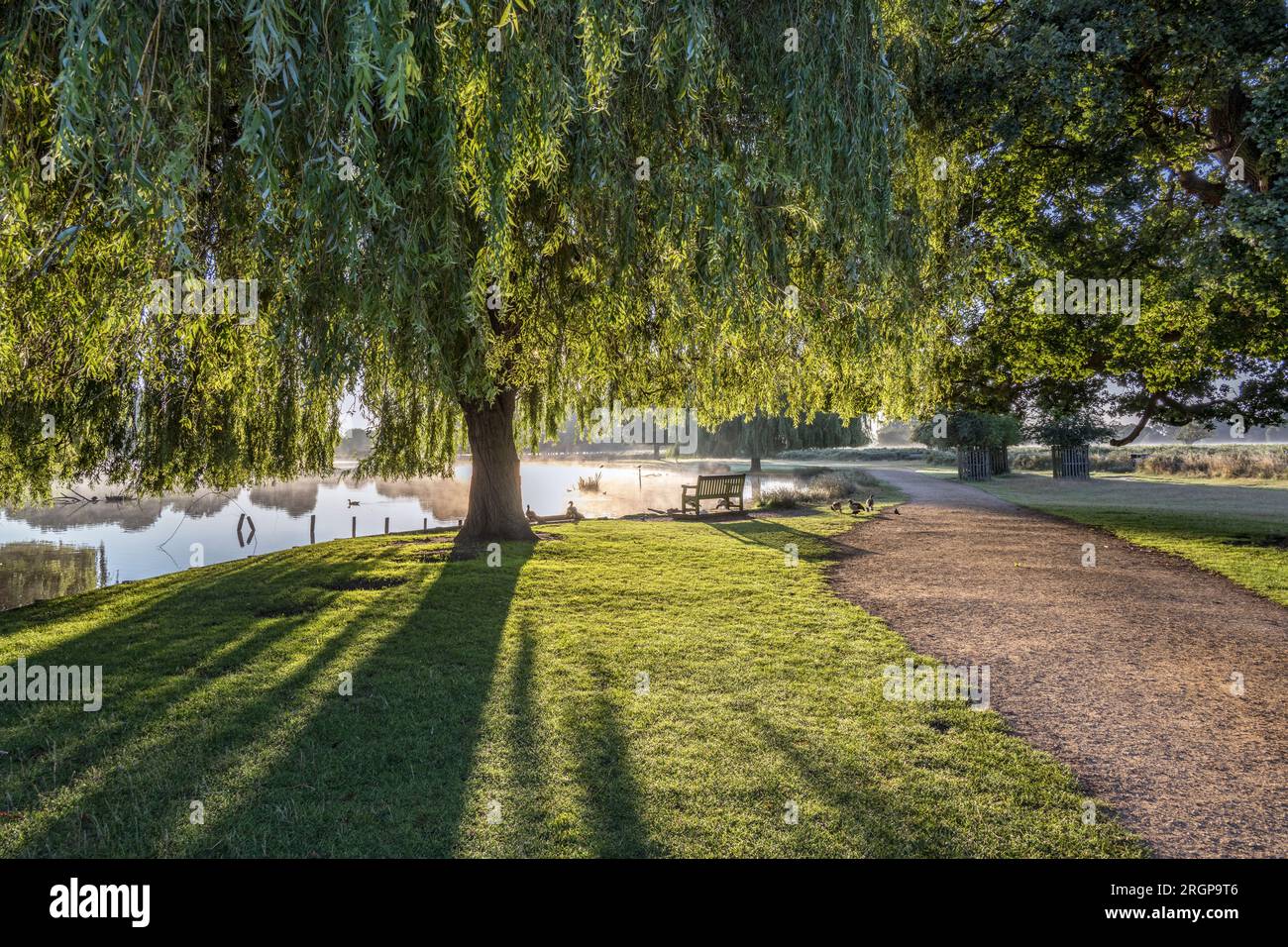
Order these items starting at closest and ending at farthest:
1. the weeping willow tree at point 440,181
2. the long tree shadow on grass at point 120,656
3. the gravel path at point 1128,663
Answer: the weeping willow tree at point 440,181, the gravel path at point 1128,663, the long tree shadow on grass at point 120,656

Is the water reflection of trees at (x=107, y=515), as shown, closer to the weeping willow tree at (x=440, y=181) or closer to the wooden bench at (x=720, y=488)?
the wooden bench at (x=720, y=488)

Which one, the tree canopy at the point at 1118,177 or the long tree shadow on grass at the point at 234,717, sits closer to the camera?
the long tree shadow on grass at the point at 234,717

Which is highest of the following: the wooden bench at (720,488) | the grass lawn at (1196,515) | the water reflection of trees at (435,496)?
the wooden bench at (720,488)

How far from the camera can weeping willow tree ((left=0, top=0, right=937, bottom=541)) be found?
10.2ft

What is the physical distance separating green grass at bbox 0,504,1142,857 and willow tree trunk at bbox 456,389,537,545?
4.97 m

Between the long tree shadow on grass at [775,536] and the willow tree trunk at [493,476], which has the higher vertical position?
the willow tree trunk at [493,476]

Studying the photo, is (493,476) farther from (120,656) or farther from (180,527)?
(180,527)

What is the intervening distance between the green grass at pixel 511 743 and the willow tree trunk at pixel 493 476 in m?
4.97

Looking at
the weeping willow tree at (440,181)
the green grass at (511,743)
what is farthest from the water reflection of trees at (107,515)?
the weeping willow tree at (440,181)

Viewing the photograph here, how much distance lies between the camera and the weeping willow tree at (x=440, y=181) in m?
3.09

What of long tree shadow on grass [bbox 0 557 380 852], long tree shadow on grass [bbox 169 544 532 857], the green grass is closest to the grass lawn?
the green grass

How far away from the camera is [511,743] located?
4.39 meters

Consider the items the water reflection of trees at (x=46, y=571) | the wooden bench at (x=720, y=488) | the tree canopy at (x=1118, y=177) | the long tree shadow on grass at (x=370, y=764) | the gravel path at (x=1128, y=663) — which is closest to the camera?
the long tree shadow on grass at (x=370, y=764)
